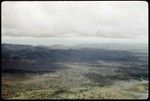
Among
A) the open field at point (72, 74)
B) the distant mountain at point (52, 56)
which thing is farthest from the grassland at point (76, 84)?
the distant mountain at point (52, 56)

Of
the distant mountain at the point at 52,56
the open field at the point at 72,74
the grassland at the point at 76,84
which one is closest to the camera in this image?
the grassland at the point at 76,84

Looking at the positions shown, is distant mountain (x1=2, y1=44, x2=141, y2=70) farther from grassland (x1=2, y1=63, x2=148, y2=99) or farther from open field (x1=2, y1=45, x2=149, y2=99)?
grassland (x1=2, y1=63, x2=148, y2=99)

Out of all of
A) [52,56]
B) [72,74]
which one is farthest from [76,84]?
[52,56]

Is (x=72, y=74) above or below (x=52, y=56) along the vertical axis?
below

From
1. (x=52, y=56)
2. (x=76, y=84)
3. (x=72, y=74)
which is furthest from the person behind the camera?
(x=52, y=56)

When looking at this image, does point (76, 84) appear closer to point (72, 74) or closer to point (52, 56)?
point (72, 74)

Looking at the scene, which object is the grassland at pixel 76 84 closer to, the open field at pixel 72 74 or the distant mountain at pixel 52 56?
the open field at pixel 72 74

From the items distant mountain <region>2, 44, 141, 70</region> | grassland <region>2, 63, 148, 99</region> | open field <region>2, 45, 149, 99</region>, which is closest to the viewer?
grassland <region>2, 63, 148, 99</region>

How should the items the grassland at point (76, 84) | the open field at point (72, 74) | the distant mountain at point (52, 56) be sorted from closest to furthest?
the grassland at point (76, 84)
the open field at point (72, 74)
the distant mountain at point (52, 56)

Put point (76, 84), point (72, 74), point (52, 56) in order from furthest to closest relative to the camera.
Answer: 1. point (52, 56)
2. point (72, 74)
3. point (76, 84)

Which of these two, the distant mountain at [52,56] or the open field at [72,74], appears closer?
the open field at [72,74]

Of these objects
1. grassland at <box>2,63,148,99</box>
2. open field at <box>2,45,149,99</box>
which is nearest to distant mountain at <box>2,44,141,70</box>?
open field at <box>2,45,149,99</box>

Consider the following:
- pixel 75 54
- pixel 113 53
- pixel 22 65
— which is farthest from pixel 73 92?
pixel 113 53
